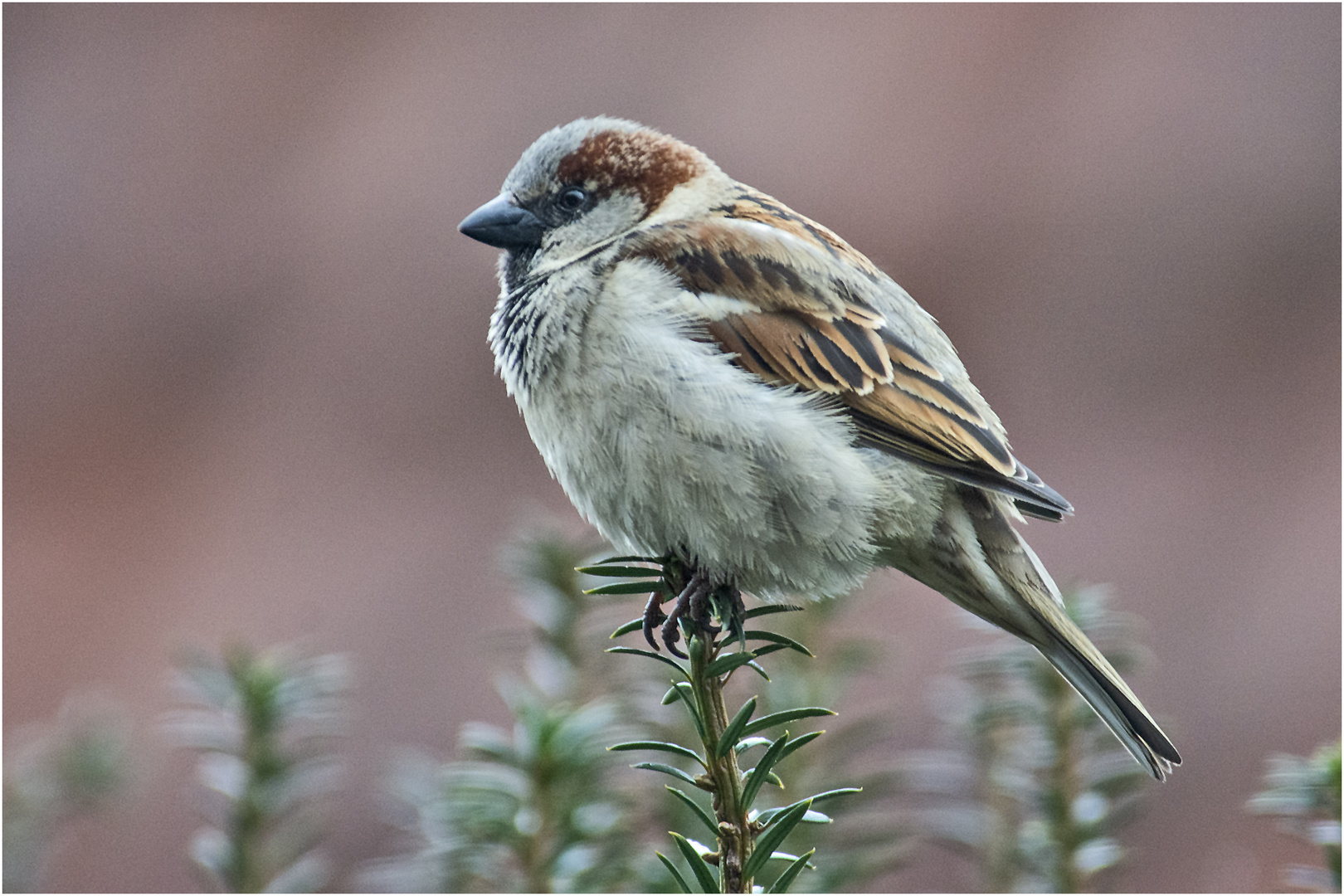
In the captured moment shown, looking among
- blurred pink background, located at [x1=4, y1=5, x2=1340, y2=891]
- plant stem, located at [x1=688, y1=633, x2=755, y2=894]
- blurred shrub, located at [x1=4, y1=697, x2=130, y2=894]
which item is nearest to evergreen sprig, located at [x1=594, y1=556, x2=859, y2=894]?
plant stem, located at [x1=688, y1=633, x2=755, y2=894]

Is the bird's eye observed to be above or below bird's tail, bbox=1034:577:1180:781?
above

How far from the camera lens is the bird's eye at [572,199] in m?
2.41

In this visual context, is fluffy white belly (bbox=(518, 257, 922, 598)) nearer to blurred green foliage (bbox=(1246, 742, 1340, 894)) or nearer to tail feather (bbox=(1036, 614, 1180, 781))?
tail feather (bbox=(1036, 614, 1180, 781))

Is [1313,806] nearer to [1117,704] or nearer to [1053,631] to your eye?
[1117,704]

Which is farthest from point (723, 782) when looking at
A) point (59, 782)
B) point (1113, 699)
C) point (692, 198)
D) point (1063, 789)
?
point (692, 198)

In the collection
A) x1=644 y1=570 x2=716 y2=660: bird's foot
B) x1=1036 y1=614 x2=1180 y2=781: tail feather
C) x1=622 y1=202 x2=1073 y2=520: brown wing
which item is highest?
x1=622 y1=202 x2=1073 y2=520: brown wing

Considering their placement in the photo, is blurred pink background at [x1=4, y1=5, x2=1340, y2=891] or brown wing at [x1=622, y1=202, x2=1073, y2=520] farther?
blurred pink background at [x1=4, y1=5, x2=1340, y2=891]

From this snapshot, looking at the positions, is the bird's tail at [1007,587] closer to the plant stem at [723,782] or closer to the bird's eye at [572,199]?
the plant stem at [723,782]

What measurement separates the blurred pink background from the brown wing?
2.90 m

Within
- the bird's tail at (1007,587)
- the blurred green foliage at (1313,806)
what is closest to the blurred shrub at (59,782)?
the bird's tail at (1007,587)

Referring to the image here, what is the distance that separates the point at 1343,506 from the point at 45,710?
4.89 metres

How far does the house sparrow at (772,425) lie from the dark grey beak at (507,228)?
97 mm

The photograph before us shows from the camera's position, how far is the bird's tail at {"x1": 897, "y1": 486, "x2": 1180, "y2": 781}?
1.83 meters

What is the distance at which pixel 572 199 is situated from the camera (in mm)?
2412
